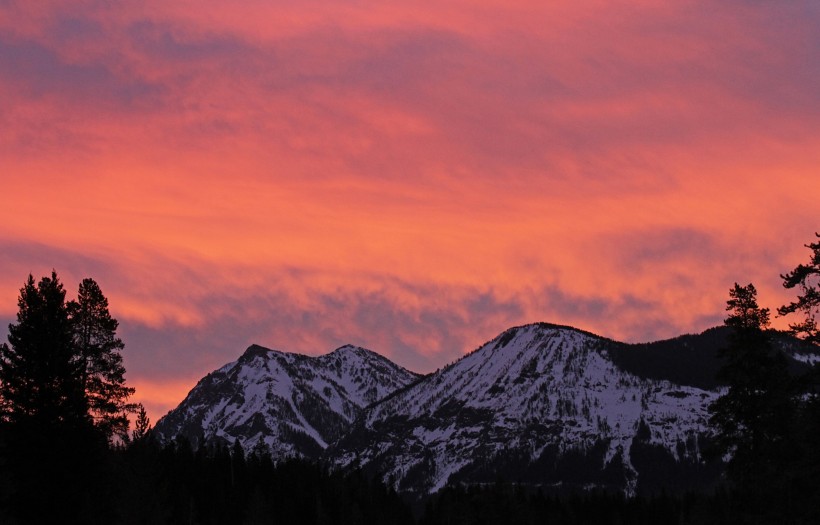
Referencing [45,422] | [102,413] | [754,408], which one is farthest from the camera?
[102,413]

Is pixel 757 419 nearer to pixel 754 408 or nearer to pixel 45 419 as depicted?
pixel 754 408

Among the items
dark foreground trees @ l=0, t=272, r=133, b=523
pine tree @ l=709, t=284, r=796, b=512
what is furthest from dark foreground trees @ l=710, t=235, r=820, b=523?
dark foreground trees @ l=0, t=272, r=133, b=523

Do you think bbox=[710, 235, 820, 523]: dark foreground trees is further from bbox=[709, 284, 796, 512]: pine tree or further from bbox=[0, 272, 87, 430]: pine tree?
bbox=[0, 272, 87, 430]: pine tree

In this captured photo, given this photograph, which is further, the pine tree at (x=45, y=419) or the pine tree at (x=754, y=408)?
the pine tree at (x=754, y=408)

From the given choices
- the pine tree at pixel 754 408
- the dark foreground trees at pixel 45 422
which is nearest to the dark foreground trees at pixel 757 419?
the pine tree at pixel 754 408

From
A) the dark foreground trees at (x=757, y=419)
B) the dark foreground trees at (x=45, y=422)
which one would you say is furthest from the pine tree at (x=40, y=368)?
the dark foreground trees at (x=757, y=419)

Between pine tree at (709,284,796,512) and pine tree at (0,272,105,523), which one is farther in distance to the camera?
pine tree at (709,284,796,512)

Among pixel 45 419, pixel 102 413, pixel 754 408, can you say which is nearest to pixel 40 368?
pixel 45 419

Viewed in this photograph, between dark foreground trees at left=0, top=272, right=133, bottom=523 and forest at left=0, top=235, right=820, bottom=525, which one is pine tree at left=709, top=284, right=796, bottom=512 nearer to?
forest at left=0, top=235, right=820, bottom=525

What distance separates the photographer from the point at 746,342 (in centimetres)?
4403

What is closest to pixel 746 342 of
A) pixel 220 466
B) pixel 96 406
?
pixel 96 406

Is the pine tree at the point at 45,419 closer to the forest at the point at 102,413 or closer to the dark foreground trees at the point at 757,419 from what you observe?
the forest at the point at 102,413

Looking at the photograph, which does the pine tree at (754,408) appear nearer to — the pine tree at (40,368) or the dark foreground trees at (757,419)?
the dark foreground trees at (757,419)

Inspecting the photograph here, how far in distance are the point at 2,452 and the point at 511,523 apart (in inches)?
4576
